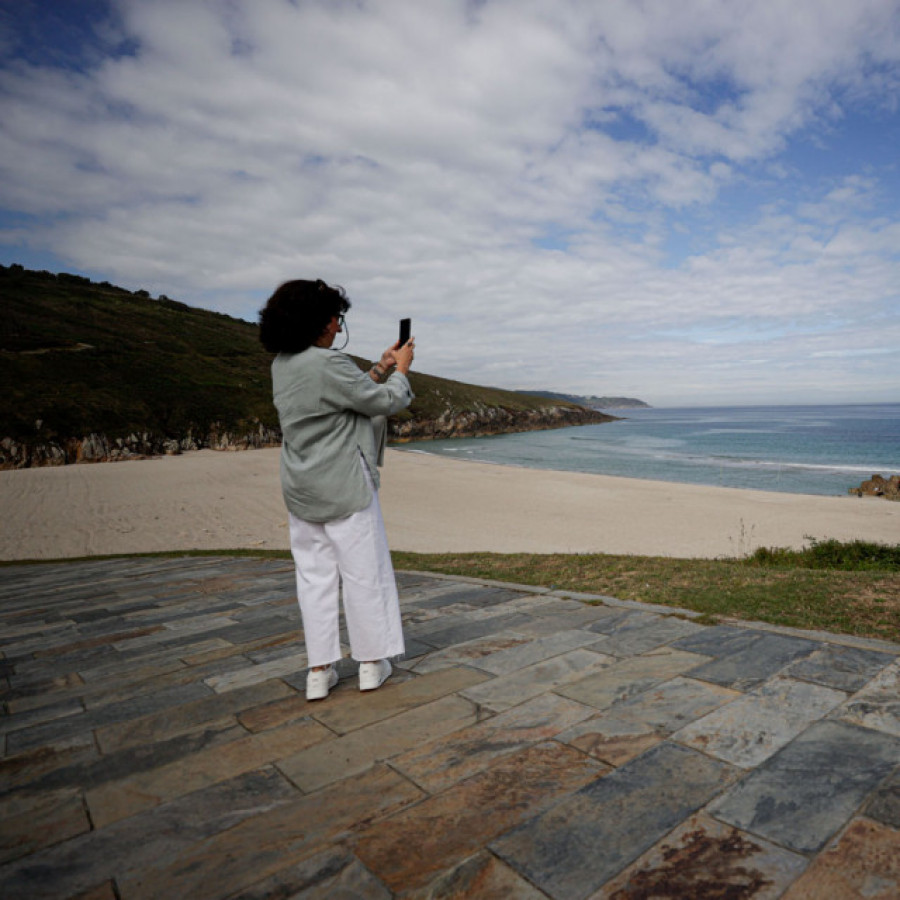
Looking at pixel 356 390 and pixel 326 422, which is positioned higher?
pixel 356 390

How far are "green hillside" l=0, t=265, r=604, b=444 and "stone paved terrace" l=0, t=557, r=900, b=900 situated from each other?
34552 millimetres

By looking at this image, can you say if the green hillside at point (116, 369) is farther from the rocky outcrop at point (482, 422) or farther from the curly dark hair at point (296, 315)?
the curly dark hair at point (296, 315)

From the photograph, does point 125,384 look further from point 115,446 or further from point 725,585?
point 725,585

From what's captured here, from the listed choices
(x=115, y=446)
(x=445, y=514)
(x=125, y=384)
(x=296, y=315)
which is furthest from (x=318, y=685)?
(x=125, y=384)

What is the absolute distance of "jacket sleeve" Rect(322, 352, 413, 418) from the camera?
2.95m

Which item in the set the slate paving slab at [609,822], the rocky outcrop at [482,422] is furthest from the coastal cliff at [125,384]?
the slate paving slab at [609,822]

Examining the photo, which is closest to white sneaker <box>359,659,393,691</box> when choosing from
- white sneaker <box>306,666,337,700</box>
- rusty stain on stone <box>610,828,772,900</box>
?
white sneaker <box>306,666,337,700</box>

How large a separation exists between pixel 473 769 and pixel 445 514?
17880mm

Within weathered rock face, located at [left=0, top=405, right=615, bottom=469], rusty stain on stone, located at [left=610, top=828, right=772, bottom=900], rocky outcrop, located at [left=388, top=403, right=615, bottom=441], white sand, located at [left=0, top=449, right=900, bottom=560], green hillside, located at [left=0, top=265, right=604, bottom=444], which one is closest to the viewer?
rusty stain on stone, located at [left=610, top=828, right=772, bottom=900]

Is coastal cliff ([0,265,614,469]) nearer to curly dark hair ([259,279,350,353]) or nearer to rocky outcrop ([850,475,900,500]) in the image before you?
curly dark hair ([259,279,350,353])

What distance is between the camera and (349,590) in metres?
3.08

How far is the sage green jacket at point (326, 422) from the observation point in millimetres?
2967

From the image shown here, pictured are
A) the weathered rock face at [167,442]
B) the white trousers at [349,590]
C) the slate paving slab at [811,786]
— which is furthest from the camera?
the weathered rock face at [167,442]

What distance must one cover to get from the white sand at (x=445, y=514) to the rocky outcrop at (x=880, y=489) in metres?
3.10
